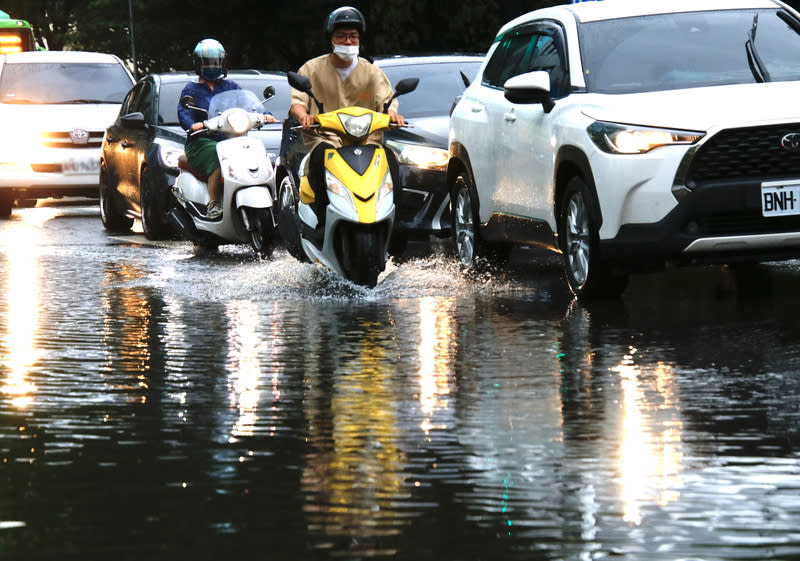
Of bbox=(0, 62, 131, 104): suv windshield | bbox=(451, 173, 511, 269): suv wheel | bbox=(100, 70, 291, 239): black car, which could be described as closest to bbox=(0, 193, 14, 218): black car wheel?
bbox=(0, 62, 131, 104): suv windshield

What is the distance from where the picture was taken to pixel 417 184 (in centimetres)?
1475

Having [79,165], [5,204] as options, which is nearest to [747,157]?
[79,165]

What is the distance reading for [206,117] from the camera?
51.5ft

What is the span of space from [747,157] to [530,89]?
1615 mm

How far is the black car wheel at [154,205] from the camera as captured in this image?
17.4 m

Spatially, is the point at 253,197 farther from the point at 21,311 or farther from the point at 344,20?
the point at 21,311

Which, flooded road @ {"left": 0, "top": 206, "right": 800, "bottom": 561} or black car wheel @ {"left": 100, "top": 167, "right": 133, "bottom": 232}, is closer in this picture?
flooded road @ {"left": 0, "top": 206, "right": 800, "bottom": 561}

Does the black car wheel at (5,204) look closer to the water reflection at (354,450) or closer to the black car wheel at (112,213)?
the black car wheel at (112,213)

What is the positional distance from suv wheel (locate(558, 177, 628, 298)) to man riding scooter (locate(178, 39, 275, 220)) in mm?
4691

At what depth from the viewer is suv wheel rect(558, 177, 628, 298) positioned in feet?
35.6

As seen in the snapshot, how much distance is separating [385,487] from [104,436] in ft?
4.76

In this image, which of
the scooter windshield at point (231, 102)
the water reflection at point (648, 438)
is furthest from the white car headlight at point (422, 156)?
the water reflection at point (648, 438)

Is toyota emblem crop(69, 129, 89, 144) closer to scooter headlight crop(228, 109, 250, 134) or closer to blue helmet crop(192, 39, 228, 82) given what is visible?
blue helmet crop(192, 39, 228, 82)

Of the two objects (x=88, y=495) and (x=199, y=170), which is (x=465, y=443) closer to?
(x=88, y=495)
